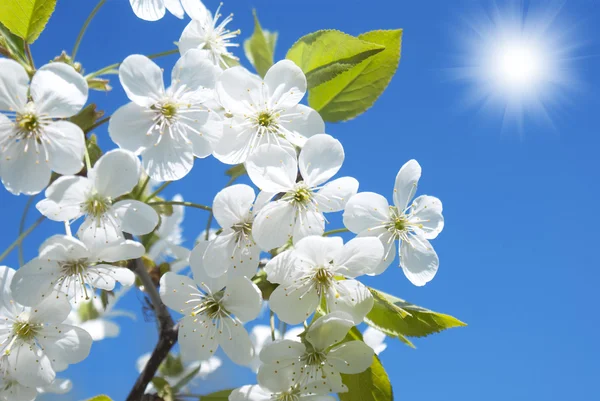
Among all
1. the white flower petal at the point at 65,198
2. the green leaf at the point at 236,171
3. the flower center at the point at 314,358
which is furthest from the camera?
the green leaf at the point at 236,171

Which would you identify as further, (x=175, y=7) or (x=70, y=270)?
(x=175, y=7)

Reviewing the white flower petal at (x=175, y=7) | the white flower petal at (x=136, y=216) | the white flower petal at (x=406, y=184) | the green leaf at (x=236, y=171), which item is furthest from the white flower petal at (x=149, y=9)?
the white flower petal at (x=406, y=184)

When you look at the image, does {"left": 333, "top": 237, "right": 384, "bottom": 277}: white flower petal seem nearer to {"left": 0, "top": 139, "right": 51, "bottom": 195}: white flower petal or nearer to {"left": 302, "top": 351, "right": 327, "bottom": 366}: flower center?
{"left": 302, "top": 351, "right": 327, "bottom": 366}: flower center

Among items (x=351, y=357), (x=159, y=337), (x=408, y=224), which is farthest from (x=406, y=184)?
(x=159, y=337)

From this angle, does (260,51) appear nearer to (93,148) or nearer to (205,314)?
(93,148)

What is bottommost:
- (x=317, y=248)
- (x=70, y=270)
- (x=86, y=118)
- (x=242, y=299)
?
(x=70, y=270)

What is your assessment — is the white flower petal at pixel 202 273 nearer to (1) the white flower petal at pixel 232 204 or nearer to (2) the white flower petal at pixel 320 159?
(1) the white flower petal at pixel 232 204

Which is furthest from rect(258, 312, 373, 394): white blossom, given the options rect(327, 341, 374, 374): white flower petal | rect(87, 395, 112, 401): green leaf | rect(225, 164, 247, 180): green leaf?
rect(225, 164, 247, 180): green leaf
